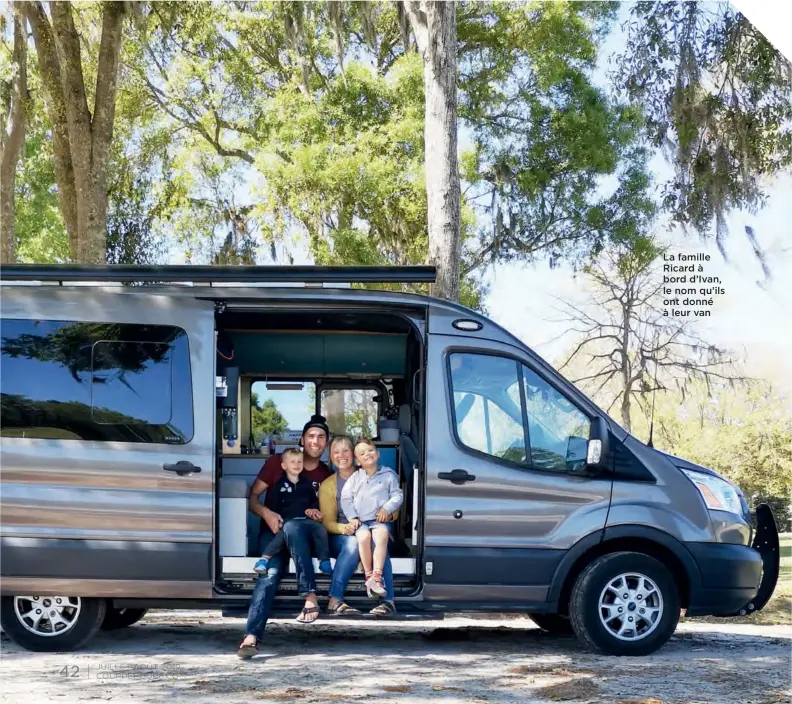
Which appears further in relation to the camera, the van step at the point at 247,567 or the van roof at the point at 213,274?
the van step at the point at 247,567

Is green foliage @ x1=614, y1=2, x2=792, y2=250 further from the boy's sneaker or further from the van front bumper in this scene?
the boy's sneaker

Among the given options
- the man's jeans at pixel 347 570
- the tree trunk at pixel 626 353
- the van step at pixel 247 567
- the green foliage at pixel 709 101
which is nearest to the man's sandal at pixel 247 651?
the van step at pixel 247 567

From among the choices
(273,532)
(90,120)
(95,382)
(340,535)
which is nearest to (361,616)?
(340,535)

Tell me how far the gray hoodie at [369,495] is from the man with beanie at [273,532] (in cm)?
33

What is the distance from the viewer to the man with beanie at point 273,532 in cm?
723

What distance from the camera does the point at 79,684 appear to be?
6.61 metres

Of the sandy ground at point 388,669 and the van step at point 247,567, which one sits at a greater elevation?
the van step at point 247,567

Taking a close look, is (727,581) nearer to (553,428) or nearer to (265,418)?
(553,428)

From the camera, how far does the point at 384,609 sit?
23.8 ft

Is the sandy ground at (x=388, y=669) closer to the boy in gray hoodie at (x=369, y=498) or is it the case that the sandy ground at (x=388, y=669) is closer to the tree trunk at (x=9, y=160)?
the boy in gray hoodie at (x=369, y=498)

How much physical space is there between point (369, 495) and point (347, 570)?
1.80ft

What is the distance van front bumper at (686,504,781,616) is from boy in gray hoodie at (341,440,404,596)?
1.98 m

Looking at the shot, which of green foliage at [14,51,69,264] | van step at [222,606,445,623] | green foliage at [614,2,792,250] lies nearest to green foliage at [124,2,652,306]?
green foliage at [614,2,792,250]

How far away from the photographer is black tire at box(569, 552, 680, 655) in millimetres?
7312
